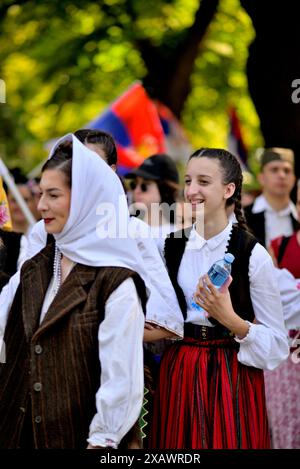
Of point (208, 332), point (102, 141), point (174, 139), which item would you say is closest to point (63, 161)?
point (102, 141)

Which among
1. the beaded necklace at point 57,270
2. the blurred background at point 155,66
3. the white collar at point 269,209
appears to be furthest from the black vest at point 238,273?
the blurred background at point 155,66

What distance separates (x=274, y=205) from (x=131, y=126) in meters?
2.91

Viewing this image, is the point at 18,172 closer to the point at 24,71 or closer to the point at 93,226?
the point at 93,226

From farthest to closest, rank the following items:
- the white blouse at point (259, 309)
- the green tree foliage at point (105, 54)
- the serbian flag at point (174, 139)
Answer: the green tree foliage at point (105, 54)
the serbian flag at point (174, 139)
the white blouse at point (259, 309)

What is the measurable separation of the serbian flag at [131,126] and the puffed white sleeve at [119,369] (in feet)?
20.5

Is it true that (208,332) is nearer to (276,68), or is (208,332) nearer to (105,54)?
(276,68)

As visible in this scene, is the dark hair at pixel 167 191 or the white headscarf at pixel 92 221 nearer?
the white headscarf at pixel 92 221

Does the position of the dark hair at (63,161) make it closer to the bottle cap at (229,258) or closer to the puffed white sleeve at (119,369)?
the puffed white sleeve at (119,369)

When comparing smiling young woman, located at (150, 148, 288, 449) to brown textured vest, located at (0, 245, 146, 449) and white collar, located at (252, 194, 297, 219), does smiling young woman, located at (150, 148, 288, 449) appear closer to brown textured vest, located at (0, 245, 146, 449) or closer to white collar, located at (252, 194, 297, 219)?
brown textured vest, located at (0, 245, 146, 449)

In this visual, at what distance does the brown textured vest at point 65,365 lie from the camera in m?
3.53

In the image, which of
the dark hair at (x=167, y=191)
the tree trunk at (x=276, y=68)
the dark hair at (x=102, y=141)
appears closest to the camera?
the dark hair at (x=102, y=141)

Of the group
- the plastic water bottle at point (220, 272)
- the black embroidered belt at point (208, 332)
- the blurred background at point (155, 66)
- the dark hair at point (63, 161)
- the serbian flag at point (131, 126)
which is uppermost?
the blurred background at point (155, 66)
